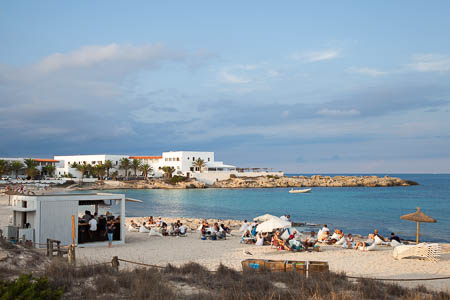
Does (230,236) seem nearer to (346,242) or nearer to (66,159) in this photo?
(346,242)

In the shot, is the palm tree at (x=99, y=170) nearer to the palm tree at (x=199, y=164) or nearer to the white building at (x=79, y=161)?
the white building at (x=79, y=161)

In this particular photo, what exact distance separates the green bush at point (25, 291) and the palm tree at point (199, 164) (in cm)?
8380

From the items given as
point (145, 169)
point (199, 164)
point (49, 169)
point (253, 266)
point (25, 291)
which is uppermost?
point (199, 164)

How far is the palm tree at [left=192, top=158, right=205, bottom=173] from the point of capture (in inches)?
3546

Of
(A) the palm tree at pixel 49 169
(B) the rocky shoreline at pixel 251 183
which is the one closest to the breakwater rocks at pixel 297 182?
(B) the rocky shoreline at pixel 251 183

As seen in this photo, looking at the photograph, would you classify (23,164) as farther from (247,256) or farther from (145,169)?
(247,256)

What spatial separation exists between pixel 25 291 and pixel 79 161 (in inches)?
3628

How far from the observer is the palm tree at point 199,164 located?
295 feet

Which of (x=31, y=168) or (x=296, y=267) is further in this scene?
(x=31, y=168)

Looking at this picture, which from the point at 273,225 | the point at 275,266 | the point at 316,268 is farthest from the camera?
the point at 273,225

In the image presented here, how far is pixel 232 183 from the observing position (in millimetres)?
84625

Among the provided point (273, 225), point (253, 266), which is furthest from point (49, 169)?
point (253, 266)

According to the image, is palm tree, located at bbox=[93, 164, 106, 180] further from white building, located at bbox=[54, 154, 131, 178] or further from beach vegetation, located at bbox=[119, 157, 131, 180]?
beach vegetation, located at bbox=[119, 157, 131, 180]

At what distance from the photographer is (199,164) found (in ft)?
296
